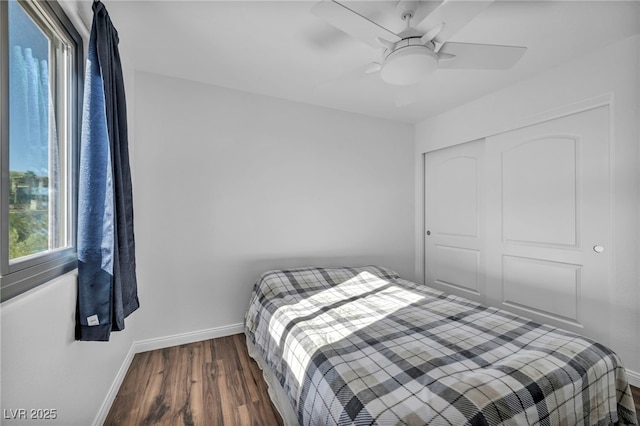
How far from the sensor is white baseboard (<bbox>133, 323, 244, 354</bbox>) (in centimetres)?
221

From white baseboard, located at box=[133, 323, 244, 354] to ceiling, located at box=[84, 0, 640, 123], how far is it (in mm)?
2222

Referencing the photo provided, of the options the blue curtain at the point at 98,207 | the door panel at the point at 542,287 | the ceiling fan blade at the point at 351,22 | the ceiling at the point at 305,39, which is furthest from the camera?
the door panel at the point at 542,287

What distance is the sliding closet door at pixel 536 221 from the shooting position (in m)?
2.02

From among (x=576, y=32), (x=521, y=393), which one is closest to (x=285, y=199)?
(x=521, y=393)

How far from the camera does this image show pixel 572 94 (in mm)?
2113

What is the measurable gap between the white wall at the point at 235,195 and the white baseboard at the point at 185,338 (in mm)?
46

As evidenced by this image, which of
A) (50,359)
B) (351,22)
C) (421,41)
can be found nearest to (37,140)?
(50,359)

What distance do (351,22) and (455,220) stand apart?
2.55 metres

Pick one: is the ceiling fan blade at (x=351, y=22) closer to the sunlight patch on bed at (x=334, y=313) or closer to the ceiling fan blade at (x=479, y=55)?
the ceiling fan blade at (x=479, y=55)

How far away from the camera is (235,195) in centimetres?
255

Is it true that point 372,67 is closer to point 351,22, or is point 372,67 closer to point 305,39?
point 351,22

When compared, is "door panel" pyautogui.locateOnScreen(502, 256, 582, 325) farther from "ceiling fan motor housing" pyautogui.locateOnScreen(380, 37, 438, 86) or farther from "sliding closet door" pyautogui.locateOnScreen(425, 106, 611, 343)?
"ceiling fan motor housing" pyautogui.locateOnScreen(380, 37, 438, 86)

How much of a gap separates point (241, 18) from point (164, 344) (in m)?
2.54

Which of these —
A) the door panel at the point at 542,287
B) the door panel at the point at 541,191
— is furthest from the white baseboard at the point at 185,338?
the door panel at the point at 541,191
